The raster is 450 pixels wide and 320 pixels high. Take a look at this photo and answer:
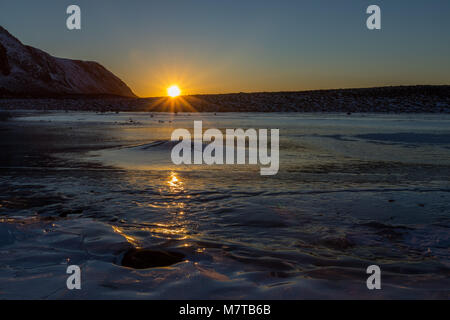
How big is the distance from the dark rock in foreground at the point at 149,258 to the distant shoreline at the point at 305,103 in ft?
150

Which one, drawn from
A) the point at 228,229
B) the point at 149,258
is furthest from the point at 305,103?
the point at 149,258

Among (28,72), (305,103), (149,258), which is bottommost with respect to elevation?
(149,258)

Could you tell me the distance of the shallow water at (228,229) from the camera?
2527 millimetres

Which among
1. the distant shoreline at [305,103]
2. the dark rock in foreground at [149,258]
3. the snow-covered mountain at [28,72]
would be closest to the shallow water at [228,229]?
the dark rock in foreground at [149,258]

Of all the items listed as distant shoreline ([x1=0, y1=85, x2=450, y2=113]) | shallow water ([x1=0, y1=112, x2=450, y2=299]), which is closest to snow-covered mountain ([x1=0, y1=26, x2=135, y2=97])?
distant shoreline ([x1=0, y1=85, x2=450, y2=113])

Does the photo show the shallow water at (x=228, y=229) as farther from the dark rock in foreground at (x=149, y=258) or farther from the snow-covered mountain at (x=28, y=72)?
the snow-covered mountain at (x=28, y=72)

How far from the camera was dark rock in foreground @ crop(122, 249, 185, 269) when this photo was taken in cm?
287

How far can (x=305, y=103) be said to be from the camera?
174 feet

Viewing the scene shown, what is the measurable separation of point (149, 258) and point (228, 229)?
3.27 feet

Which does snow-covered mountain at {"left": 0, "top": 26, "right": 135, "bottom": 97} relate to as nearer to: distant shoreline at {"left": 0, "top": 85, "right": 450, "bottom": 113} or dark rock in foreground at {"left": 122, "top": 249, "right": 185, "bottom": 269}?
distant shoreline at {"left": 0, "top": 85, "right": 450, "bottom": 113}

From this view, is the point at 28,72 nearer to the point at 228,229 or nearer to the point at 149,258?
the point at 228,229

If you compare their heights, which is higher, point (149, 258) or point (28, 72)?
point (28, 72)

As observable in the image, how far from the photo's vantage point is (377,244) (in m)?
3.34

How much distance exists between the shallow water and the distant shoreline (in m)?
42.8
